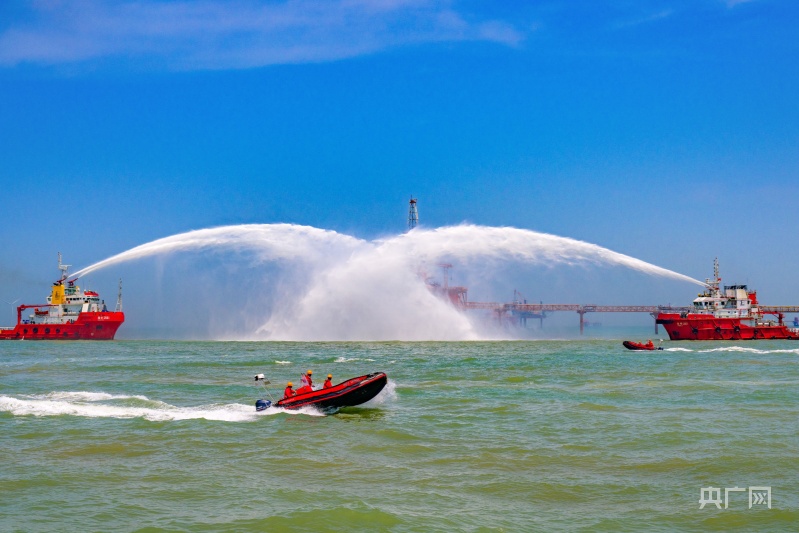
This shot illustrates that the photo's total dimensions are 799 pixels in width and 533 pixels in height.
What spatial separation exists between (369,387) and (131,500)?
12.4 m

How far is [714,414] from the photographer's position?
78.2 ft

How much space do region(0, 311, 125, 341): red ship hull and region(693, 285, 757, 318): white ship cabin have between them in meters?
67.0

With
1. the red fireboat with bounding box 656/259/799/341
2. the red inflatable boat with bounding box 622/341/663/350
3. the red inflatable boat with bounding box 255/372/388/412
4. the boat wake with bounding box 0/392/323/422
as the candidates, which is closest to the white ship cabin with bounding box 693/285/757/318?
the red fireboat with bounding box 656/259/799/341

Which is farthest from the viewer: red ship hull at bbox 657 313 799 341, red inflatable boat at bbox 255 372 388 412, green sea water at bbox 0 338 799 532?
red ship hull at bbox 657 313 799 341

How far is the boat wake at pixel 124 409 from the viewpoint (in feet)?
80.3

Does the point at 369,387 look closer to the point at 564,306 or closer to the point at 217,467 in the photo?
the point at 217,467

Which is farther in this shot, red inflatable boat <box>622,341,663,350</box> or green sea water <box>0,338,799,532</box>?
red inflatable boat <box>622,341,663,350</box>

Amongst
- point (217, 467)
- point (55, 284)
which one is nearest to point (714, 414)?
point (217, 467)

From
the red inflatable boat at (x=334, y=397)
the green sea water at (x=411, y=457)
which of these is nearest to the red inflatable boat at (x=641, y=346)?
the green sea water at (x=411, y=457)

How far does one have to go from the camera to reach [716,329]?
73.0 m

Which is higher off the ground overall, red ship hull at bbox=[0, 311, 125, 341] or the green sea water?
red ship hull at bbox=[0, 311, 125, 341]

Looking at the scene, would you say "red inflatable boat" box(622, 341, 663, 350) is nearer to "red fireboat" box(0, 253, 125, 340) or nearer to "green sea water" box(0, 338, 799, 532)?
"green sea water" box(0, 338, 799, 532)

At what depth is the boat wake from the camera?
80.3 ft

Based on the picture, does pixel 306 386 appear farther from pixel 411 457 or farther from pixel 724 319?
pixel 724 319
